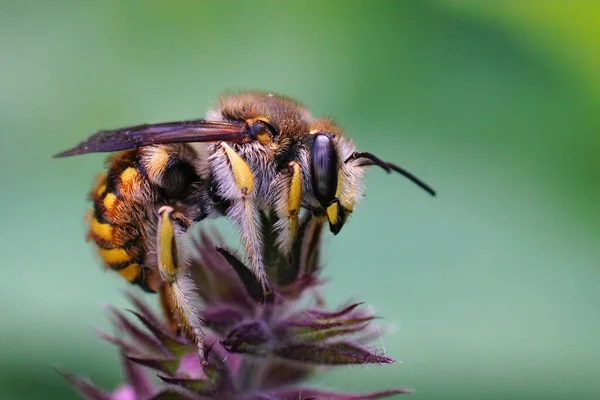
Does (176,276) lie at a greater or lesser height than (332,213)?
lesser

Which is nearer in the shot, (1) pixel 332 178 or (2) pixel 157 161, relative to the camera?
(1) pixel 332 178

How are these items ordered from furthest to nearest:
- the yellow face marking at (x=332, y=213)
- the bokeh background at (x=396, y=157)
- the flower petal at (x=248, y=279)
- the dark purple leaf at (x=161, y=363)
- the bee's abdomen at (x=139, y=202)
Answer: the bokeh background at (x=396, y=157), the bee's abdomen at (x=139, y=202), the yellow face marking at (x=332, y=213), the dark purple leaf at (x=161, y=363), the flower petal at (x=248, y=279)

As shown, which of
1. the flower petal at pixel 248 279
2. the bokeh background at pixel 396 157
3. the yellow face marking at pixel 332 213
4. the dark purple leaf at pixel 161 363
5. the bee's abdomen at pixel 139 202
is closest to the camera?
the flower petal at pixel 248 279

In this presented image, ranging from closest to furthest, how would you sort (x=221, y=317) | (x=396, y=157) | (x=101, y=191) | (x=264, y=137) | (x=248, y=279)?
(x=248, y=279)
(x=221, y=317)
(x=264, y=137)
(x=101, y=191)
(x=396, y=157)

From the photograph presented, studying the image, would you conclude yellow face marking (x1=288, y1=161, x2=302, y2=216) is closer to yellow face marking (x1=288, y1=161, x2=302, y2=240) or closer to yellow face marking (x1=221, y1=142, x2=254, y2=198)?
yellow face marking (x1=288, y1=161, x2=302, y2=240)

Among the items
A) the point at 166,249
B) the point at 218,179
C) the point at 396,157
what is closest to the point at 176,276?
the point at 166,249

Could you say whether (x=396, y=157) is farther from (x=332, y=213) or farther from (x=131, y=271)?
(x=131, y=271)

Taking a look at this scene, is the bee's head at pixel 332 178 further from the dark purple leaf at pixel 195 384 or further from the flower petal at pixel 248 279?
the dark purple leaf at pixel 195 384

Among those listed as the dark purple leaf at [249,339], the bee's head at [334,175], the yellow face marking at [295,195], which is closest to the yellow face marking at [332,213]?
the bee's head at [334,175]
